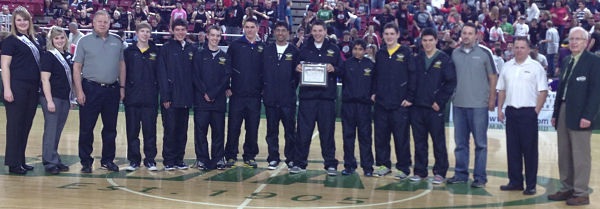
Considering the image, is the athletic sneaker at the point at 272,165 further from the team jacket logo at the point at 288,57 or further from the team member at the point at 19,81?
the team member at the point at 19,81

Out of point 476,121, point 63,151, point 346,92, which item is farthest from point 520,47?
point 63,151

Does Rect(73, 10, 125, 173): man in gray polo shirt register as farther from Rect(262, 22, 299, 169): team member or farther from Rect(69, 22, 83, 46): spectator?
Rect(69, 22, 83, 46): spectator

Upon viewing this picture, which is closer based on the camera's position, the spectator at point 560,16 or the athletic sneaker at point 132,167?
the athletic sneaker at point 132,167

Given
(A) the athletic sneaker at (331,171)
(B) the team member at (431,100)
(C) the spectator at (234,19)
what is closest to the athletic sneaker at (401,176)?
(B) the team member at (431,100)

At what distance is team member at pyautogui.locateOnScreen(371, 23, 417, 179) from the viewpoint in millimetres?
10461

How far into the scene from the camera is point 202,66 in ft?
35.7

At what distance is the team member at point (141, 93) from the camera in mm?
10688

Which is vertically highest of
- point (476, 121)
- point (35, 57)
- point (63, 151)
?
point (35, 57)

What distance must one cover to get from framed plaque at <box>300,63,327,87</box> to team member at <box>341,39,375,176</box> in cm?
30

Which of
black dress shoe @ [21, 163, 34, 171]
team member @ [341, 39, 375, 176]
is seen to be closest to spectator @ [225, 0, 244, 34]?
team member @ [341, 39, 375, 176]

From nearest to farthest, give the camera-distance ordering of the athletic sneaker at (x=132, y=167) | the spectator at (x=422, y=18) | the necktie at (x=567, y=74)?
the necktie at (x=567, y=74) → the athletic sneaker at (x=132, y=167) → the spectator at (x=422, y=18)

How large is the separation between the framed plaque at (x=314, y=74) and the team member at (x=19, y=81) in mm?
3262

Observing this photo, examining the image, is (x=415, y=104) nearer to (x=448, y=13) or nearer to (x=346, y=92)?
(x=346, y=92)

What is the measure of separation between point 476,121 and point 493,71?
0.63 meters
